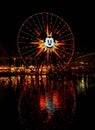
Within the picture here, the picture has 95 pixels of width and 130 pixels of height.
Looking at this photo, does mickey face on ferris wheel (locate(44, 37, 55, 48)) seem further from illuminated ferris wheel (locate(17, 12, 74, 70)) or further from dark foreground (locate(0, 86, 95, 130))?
dark foreground (locate(0, 86, 95, 130))

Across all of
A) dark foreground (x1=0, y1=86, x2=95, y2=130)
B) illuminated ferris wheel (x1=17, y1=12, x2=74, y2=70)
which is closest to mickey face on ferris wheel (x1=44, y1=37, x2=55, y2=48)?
illuminated ferris wheel (x1=17, y1=12, x2=74, y2=70)

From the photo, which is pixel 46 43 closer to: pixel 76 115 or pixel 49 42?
pixel 49 42

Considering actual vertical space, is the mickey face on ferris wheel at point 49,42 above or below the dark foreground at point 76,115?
above

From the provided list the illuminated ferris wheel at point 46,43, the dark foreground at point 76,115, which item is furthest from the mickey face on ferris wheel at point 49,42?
the dark foreground at point 76,115

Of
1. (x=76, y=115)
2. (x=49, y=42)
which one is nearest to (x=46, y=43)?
(x=49, y=42)

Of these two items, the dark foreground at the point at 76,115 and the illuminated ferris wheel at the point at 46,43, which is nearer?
the dark foreground at the point at 76,115

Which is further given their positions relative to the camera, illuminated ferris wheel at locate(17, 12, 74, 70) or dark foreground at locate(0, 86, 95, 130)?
illuminated ferris wheel at locate(17, 12, 74, 70)

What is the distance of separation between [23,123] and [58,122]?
33.3 inches

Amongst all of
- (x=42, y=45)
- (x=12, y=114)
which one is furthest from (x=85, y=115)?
(x=42, y=45)

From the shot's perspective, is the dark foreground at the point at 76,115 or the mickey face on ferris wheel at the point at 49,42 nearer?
the dark foreground at the point at 76,115

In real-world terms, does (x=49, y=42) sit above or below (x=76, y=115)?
above

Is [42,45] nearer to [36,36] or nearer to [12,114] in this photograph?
[36,36]

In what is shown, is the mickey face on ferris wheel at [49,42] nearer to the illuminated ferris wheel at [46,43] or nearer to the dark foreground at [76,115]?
the illuminated ferris wheel at [46,43]

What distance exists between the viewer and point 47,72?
40.1 m
